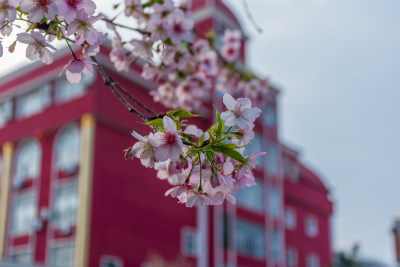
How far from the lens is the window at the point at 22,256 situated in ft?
84.4

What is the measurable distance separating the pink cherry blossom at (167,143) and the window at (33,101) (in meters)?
25.6

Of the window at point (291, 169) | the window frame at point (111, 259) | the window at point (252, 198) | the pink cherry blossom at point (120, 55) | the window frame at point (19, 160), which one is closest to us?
the pink cherry blossom at point (120, 55)

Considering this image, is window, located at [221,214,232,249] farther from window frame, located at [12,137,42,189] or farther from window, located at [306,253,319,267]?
window, located at [306,253,319,267]

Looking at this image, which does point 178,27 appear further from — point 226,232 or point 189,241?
point 226,232

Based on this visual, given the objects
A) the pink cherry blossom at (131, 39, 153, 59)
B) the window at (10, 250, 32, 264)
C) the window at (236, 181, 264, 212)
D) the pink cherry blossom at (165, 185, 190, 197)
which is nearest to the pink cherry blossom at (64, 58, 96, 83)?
the pink cherry blossom at (165, 185, 190, 197)

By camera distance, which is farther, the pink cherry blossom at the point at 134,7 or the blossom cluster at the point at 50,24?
the pink cherry blossom at the point at 134,7

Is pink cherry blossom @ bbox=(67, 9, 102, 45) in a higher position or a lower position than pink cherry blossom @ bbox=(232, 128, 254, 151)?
higher

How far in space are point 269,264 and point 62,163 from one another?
1270cm

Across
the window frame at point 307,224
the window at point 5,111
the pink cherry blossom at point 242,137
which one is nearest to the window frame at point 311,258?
the window frame at point 307,224

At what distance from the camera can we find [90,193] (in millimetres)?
24156

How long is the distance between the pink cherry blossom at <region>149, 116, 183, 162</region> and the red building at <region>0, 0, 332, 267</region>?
21556 mm

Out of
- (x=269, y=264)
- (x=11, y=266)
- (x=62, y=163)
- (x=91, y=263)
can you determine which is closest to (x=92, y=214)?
(x=91, y=263)

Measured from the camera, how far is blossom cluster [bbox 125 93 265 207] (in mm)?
2531

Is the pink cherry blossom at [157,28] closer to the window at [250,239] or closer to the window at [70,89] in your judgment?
the window at [70,89]
